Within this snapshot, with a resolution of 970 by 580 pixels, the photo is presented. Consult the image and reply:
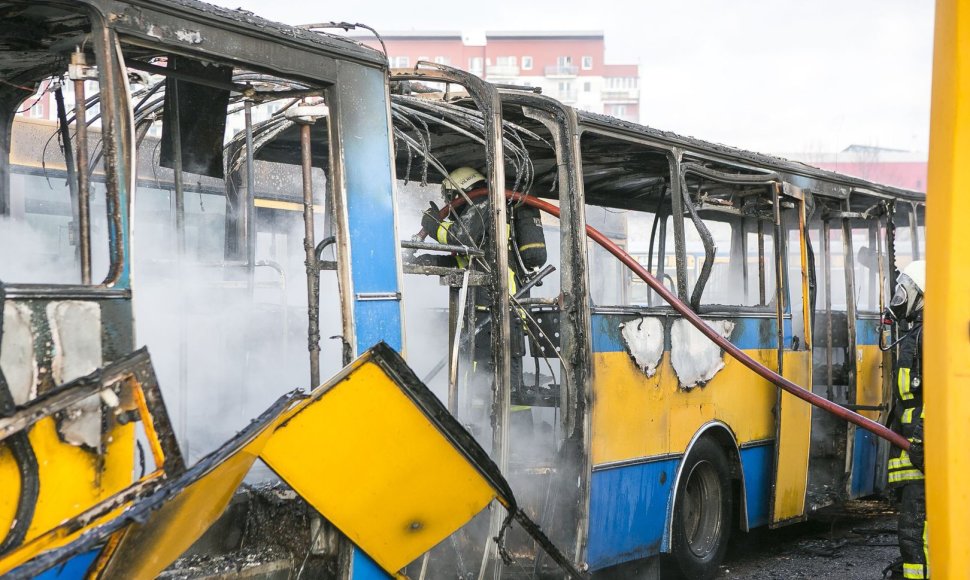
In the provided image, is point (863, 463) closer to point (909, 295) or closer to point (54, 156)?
point (909, 295)

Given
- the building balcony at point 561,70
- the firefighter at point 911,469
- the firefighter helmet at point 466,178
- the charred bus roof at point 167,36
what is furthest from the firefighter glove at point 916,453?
the building balcony at point 561,70

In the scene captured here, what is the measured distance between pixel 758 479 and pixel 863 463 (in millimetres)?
1571

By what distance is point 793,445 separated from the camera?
686 centimetres

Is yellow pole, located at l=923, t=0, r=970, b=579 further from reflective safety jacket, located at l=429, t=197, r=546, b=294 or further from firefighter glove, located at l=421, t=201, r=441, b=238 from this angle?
firefighter glove, located at l=421, t=201, r=441, b=238

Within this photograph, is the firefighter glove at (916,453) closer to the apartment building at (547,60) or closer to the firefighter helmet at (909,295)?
the firefighter helmet at (909,295)

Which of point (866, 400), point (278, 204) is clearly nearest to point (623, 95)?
point (866, 400)

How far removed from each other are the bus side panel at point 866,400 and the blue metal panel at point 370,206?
4.87 m

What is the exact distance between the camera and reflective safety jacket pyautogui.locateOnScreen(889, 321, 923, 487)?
538cm

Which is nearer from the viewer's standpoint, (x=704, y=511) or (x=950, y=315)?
(x=950, y=315)

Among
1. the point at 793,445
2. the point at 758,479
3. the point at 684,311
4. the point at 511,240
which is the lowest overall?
the point at 758,479

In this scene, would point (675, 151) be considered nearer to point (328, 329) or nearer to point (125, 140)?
point (328, 329)

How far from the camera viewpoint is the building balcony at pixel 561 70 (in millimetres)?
70875

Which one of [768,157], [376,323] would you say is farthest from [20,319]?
[768,157]

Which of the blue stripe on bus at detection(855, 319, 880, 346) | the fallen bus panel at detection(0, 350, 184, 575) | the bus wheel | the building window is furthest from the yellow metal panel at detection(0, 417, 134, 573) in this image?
the building window
